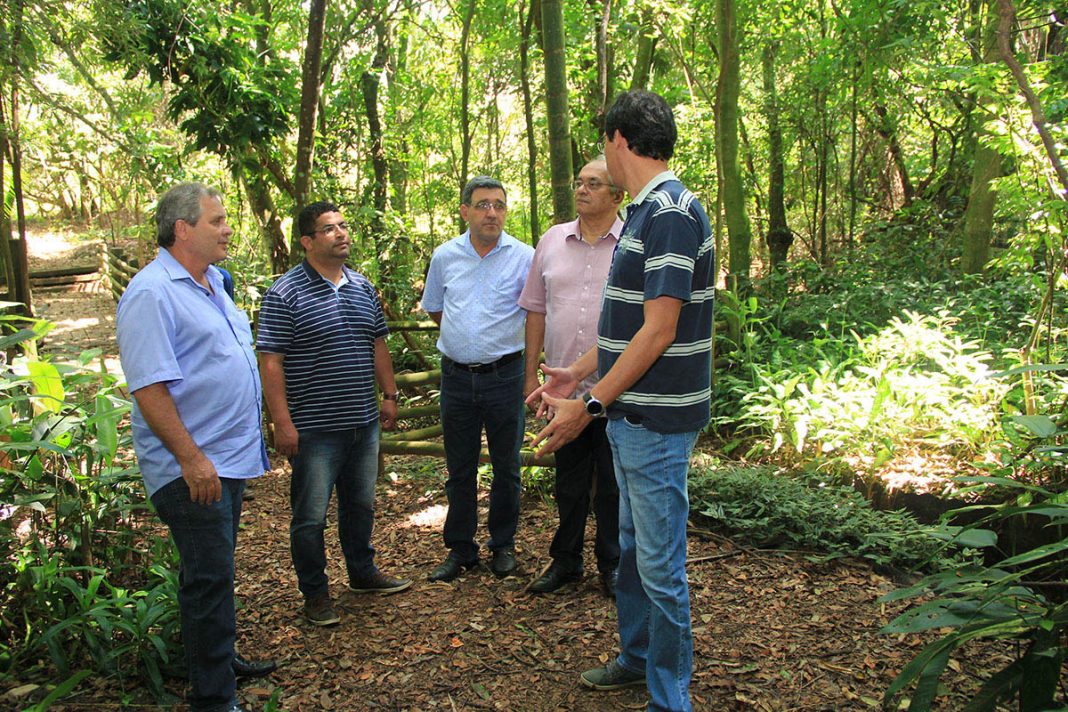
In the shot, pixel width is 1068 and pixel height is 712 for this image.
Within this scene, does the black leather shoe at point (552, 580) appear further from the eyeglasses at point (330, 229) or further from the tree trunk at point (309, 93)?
the tree trunk at point (309, 93)

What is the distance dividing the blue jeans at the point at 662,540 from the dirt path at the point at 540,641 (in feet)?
1.30

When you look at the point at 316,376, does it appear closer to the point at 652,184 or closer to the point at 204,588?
the point at 204,588

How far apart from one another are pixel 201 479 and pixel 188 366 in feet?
1.20

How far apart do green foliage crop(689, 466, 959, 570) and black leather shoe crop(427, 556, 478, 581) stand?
1275mm

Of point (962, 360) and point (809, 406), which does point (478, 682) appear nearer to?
point (809, 406)

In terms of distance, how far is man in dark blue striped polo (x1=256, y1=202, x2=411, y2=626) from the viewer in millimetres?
3156

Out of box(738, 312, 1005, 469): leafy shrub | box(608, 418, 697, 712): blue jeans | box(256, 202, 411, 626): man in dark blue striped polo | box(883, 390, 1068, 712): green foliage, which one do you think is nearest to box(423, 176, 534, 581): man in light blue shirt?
box(256, 202, 411, 626): man in dark blue striped polo

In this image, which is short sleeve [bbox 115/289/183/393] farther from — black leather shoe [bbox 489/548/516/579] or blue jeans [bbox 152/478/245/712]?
black leather shoe [bbox 489/548/516/579]

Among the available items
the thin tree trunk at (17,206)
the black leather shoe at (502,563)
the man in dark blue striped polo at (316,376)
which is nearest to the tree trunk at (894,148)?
the black leather shoe at (502,563)

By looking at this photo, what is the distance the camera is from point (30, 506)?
2982 millimetres

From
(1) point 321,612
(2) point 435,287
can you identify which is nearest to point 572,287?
A: (2) point 435,287

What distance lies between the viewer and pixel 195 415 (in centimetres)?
250

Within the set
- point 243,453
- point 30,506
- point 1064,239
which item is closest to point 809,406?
point 1064,239

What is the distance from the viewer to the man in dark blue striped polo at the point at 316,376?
316 cm
